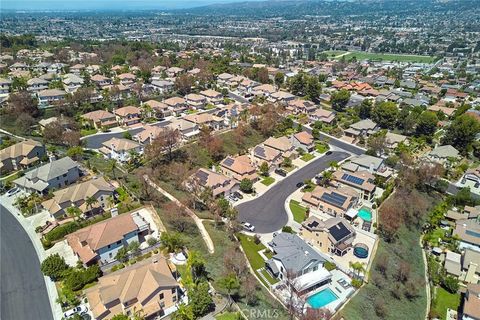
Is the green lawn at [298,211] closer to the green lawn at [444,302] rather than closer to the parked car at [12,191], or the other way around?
the green lawn at [444,302]

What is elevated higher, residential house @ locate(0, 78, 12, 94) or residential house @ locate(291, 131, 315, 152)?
Answer: residential house @ locate(0, 78, 12, 94)

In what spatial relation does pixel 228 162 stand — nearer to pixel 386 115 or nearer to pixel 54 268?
pixel 54 268

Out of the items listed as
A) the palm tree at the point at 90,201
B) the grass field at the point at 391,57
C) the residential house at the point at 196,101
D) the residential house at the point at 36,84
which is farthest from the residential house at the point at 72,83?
the grass field at the point at 391,57

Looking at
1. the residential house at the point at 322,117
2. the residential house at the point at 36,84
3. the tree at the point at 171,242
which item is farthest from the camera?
the residential house at the point at 36,84

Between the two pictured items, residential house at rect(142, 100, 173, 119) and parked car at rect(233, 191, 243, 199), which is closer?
parked car at rect(233, 191, 243, 199)

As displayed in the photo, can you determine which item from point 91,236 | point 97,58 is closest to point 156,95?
point 97,58

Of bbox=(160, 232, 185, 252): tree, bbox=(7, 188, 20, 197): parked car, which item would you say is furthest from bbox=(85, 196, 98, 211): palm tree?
bbox=(7, 188, 20, 197): parked car

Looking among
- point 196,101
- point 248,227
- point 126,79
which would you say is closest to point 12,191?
point 248,227

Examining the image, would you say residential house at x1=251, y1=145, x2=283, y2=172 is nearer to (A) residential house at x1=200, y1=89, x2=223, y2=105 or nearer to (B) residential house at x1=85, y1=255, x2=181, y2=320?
(A) residential house at x1=200, y1=89, x2=223, y2=105
